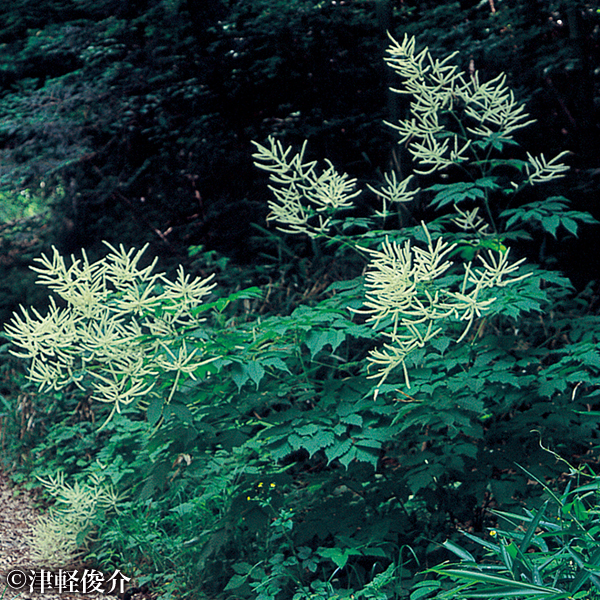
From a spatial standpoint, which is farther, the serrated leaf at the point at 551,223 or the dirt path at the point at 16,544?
the dirt path at the point at 16,544

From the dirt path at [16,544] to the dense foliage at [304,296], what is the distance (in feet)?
0.72

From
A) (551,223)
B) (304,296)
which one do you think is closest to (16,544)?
(304,296)

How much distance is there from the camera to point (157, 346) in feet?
7.41

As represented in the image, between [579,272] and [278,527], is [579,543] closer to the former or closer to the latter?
[278,527]

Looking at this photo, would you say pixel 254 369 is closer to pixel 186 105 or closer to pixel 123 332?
pixel 123 332

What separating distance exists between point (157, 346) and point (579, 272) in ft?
13.5

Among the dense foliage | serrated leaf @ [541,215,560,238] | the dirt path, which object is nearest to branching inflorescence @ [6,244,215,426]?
the dense foliage

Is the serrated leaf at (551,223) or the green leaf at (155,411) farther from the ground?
the serrated leaf at (551,223)

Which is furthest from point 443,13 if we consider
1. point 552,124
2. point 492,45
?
point 552,124

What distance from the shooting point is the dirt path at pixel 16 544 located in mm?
3240

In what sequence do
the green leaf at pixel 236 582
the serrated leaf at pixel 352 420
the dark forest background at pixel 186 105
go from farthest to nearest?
1. the dark forest background at pixel 186 105
2. the green leaf at pixel 236 582
3. the serrated leaf at pixel 352 420

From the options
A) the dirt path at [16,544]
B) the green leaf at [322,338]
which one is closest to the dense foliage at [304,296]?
the green leaf at [322,338]

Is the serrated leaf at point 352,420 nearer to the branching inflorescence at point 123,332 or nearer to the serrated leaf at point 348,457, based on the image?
the serrated leaf at point 348,457

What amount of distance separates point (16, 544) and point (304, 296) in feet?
8.63
